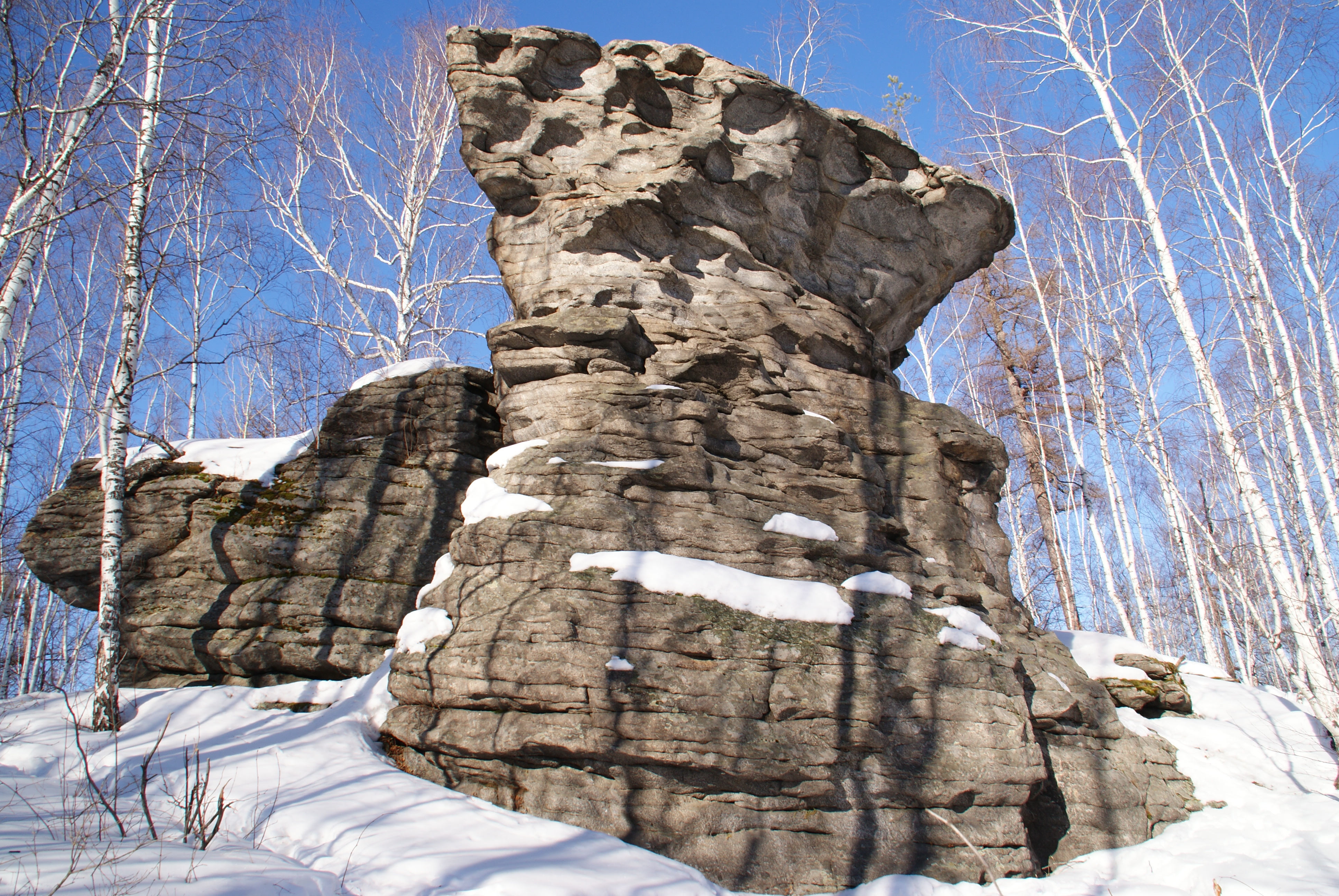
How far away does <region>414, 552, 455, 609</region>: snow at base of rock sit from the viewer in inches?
280

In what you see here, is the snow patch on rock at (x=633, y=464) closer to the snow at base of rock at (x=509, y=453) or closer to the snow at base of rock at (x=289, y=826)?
the snow at base of rock at (x=509, y=453)

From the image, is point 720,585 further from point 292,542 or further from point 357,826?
point 292,542

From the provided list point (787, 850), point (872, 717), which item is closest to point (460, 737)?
point (787, 850)

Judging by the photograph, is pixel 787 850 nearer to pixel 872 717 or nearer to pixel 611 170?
pixel 872 717

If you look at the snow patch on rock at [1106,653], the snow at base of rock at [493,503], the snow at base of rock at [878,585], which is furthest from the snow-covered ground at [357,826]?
the snow at base of rock at [878,585]

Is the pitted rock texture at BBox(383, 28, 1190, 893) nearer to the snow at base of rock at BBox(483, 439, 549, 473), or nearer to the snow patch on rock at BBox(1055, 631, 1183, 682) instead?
the snow at base of rock at BBox(483, 439, 549, 473)

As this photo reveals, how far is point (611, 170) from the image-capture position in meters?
10.4

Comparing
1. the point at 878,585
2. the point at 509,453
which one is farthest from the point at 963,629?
the point at 509,453

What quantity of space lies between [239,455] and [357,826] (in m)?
6.47

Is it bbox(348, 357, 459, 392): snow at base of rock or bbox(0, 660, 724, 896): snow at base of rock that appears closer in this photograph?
bbox(0, 660, 724, 896): snow at base of rock

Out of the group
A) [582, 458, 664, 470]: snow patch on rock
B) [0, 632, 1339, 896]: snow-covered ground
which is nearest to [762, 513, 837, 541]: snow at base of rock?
[582, 458, 664, 470]: snow patch on rock

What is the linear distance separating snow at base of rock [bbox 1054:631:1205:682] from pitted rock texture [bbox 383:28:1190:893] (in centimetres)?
137

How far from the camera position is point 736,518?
739cm

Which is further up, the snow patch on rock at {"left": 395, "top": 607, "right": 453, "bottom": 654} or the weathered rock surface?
the snow patch on rock at {"left": 395, "top": 607, "right": 453, "bottom": 654}
